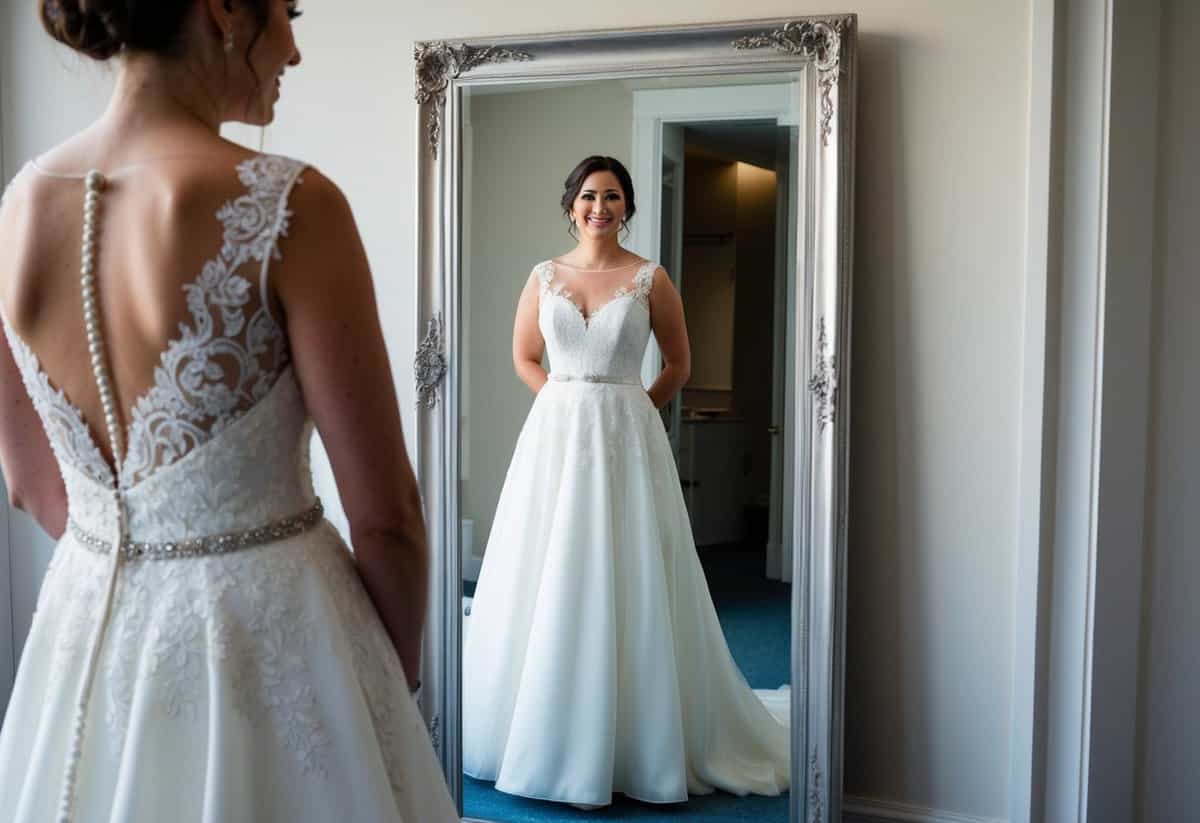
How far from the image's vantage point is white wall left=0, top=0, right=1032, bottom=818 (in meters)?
2.25

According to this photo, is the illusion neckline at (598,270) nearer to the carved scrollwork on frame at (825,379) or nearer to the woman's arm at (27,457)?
the carved scrollwork on frame at (825,379)

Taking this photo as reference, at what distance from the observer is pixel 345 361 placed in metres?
1.04

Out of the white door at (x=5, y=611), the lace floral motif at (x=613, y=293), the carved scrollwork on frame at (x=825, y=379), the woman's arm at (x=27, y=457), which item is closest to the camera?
the woman's arm at (x=27, y=457)

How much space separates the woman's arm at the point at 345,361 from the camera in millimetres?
1035

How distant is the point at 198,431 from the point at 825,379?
57.2 inches

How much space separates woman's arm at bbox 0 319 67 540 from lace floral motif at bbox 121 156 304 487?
22 centimetres

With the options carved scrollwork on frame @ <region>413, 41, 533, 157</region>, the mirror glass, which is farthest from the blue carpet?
carved scrollwork on frame @ <region>413, 41, 533, 157</region>

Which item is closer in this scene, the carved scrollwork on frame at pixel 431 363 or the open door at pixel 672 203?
the open door at pixel 672 203

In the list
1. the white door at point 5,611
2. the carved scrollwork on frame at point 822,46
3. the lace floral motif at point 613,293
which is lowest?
the white door at point 5,611

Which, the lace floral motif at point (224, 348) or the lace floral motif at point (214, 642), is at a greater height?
the lace floral motif at point (224, 348)

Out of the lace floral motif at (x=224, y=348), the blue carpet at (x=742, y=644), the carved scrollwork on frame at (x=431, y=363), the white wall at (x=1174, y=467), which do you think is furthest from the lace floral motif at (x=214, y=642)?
the white wall at (x=1174, y=467)

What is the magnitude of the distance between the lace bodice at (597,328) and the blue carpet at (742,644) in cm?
42

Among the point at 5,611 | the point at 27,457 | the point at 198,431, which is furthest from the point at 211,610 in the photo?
the point at 5,611

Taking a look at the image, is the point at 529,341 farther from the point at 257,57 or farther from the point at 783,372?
the point at 257,57
